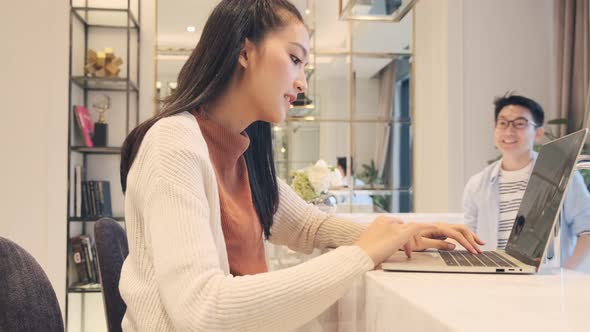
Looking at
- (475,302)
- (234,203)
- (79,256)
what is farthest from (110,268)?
(79,256)

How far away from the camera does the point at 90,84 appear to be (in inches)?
154

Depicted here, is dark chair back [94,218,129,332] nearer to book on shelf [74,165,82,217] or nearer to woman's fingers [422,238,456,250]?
woman's fingers [422,238,456,250]

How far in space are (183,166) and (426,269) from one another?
1.37ft

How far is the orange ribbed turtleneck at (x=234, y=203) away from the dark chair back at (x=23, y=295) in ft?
1.08

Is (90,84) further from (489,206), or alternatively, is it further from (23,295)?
(23,295)

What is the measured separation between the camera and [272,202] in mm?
1257

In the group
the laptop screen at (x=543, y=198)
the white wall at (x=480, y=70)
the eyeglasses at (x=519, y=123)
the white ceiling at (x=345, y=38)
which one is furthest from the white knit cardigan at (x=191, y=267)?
the white ceiling at (x=345, y=38)

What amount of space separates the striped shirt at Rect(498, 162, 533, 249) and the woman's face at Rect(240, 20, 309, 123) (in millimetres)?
1728

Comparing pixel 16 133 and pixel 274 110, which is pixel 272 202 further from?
pixel 16 133

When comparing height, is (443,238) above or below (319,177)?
below

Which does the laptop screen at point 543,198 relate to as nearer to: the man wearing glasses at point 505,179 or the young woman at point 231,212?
the young woman at point 231,212

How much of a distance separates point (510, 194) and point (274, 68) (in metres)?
1.88

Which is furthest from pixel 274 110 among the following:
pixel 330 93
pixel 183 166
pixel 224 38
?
pixel 330 93

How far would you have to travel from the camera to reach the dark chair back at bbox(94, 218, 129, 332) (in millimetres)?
1250
